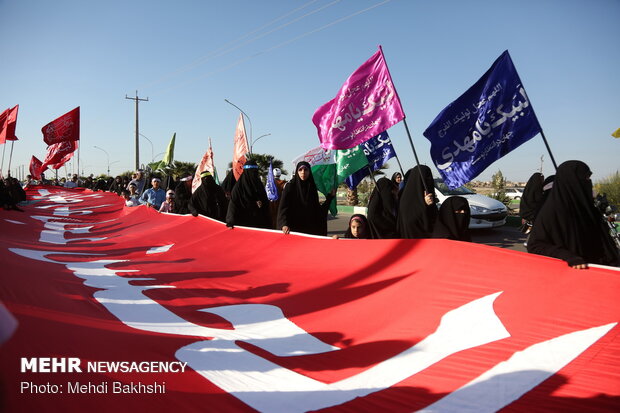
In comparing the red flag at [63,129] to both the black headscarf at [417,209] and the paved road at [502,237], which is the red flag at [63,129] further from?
the black headscarf at [417,209]

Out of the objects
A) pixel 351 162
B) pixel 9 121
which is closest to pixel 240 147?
pixel 351 162

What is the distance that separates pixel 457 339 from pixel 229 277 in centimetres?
289

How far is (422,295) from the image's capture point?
3164mm

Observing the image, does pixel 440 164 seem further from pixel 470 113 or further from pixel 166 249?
pixel 166 249

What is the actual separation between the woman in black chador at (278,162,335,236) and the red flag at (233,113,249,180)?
4626 millimetres

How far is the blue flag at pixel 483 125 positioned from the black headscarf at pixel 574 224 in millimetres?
1202

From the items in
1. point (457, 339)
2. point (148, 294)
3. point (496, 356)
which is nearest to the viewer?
point (496, 356)

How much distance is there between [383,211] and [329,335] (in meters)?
3.40

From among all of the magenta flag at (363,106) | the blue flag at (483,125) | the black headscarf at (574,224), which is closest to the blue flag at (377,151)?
the magenta flag at (363,106)

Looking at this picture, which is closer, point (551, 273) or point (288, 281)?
A: point (551, 273)

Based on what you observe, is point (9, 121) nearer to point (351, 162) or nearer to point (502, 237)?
point (351, 162)

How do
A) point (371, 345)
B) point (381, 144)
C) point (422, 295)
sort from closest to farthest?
point (371, 345), point (422, 295), point (381, 144)

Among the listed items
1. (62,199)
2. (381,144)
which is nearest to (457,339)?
(381,144)

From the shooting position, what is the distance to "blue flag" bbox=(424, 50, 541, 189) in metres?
4.46
